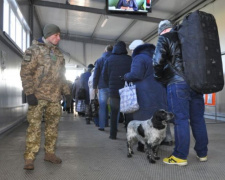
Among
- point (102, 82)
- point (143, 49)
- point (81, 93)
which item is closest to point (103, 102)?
point (102, 82)

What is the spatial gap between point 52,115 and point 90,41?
16221mm

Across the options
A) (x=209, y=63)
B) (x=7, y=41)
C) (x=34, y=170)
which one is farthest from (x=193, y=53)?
(x=7, y=41)

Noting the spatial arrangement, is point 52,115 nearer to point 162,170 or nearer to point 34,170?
point 34,170

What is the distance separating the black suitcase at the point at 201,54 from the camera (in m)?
2.64

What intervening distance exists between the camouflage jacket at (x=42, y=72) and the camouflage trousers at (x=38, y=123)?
0.09m

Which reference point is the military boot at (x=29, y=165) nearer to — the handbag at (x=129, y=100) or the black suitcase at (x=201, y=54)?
the handbag at (x=129, y=100)

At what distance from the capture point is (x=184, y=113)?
113 inches

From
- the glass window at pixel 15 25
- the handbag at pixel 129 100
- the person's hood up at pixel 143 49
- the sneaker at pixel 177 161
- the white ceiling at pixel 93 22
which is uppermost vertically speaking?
the white ceiling at pixel 93 22

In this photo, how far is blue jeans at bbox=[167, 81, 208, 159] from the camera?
2.85 meters

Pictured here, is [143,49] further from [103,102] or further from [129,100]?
[103,102]

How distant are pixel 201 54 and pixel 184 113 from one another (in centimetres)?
66

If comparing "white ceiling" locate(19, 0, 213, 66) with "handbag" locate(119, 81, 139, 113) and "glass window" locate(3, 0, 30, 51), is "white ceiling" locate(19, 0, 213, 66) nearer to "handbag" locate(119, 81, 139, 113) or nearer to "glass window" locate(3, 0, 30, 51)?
"glass window" locate(3, 0, 30, 51)

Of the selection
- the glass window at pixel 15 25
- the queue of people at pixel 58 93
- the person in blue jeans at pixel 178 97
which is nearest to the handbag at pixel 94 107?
the glass window at pixel 15 25

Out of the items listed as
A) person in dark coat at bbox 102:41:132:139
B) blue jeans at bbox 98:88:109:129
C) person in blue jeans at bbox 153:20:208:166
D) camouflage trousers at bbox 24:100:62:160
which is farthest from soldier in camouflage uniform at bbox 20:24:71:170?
blue jeans at bbox 98:88:109:129
